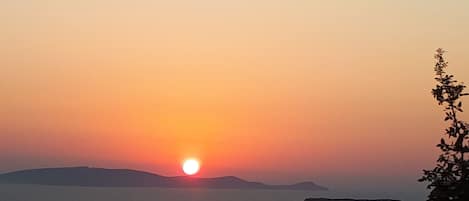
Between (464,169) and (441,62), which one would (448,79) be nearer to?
(441,62)

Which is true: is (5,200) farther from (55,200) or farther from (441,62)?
(441,62)

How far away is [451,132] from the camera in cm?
2003

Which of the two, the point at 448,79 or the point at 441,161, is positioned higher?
the point at 448,79

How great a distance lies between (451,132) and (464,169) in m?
1.06

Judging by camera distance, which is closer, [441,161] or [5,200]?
[441,161]

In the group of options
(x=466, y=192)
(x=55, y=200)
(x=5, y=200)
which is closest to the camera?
(x=466, y=192)

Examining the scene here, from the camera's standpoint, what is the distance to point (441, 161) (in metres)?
20.0

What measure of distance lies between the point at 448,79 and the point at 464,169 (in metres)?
2.55

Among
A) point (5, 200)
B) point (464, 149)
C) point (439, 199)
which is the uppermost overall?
point (5, 200)

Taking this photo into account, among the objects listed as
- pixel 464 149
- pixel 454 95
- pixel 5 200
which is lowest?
pixel 464 149

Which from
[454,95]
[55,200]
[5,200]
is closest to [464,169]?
[454,95]

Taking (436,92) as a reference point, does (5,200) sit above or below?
above

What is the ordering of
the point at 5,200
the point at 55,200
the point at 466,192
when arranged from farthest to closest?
the point at 55,200, the point at 5,200, the point at 466,192

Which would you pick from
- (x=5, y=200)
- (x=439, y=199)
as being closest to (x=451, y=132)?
(x=439, y=199)
